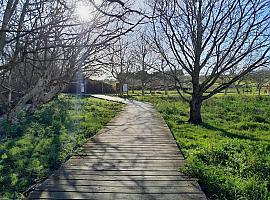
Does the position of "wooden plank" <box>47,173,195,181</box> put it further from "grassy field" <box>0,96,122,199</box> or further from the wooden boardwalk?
"grassy field" <box>0,96,122,199</box>

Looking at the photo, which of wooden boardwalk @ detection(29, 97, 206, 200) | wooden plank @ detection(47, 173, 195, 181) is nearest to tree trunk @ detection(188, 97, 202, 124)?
wooden boardwalk @ detection(29, 97, 206, 200)

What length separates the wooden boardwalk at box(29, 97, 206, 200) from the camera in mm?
4699

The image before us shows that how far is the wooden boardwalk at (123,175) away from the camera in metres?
4.70

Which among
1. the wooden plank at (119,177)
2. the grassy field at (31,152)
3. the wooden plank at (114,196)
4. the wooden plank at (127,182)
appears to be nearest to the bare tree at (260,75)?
the grassy field at (31,152)

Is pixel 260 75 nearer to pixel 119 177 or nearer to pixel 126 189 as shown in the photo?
pixel 119 177

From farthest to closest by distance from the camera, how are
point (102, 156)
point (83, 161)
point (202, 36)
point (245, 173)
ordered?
point (202, 36)
point (102, 156)
point (83, 161)
point (245, 173)

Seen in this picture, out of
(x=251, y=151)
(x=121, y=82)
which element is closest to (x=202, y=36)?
(x=251, y=151)

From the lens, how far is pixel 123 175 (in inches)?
223

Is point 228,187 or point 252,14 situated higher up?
point 252,14

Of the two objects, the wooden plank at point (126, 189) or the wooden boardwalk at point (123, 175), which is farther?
the wooden plank at point (126, 189)

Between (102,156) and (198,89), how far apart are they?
8.49 m

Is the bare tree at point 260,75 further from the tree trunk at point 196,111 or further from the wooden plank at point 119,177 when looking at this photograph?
the wooden plank at point 119,177

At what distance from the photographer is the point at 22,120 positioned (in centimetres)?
1443

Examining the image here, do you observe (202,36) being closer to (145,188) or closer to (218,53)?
(218,53)
